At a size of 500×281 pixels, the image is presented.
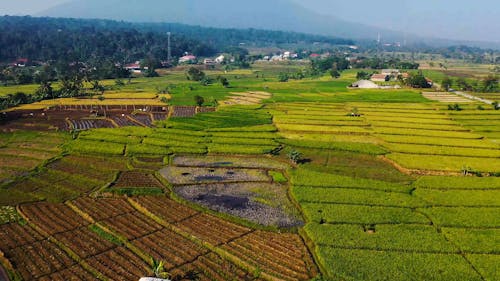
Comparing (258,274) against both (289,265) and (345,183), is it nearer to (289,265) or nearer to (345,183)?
(289,265)

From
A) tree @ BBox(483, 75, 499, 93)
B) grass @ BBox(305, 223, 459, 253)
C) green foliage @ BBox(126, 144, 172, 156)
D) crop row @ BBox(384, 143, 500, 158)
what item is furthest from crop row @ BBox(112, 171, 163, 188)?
tree @ BBox(483, 75, 499, 93)

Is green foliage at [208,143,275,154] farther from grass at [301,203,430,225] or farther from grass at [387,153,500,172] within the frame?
grass at [301,203,430,225]

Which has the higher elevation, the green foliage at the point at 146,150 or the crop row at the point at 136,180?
the green foliage at the point at 146,150

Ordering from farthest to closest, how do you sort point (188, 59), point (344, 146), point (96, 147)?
point (188, 59) → point (344, 146) → point (96, 147)

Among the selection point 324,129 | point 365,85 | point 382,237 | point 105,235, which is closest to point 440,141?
point 324,129

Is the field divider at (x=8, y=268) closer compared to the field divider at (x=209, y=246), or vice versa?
the field divider at (x=8, y=268)

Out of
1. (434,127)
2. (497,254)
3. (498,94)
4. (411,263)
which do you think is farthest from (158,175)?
(498,94)

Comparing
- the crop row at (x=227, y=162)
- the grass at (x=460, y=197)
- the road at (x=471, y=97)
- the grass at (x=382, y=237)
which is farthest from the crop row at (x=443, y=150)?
the road at (x=471, y=97)

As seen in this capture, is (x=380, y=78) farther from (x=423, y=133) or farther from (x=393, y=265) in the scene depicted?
(x=393, y=265)

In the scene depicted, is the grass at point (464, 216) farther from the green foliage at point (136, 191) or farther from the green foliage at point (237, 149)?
the green foliage at point (136, 191)

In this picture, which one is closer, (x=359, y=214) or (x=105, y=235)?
(x=105, y=235)

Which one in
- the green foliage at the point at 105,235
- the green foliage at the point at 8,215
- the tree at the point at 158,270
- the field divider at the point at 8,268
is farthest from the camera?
the green foliage at the point at 8,215
